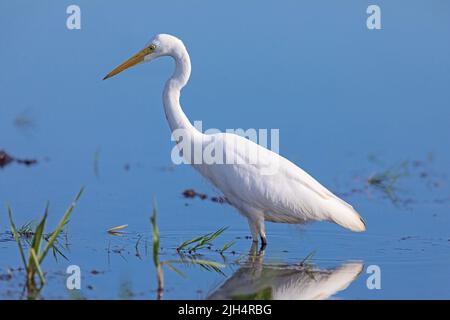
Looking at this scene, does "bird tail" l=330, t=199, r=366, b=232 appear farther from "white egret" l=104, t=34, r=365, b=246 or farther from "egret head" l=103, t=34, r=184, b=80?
"egret head" l=103, t=34, r=184, b=80

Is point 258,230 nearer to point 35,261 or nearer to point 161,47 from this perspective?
point 161,47

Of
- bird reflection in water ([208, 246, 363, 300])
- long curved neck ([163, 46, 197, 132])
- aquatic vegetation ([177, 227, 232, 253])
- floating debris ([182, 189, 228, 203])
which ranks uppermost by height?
long curved neck ([163, 46, 197, 132])

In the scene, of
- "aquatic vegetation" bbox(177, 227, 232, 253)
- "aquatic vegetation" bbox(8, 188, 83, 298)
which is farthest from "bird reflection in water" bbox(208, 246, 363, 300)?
"aquatic vegetation" bbox(8, 188, 83, 298)

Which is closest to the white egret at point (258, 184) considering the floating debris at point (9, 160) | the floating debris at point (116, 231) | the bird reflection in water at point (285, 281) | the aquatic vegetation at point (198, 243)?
the aquatic vegetation at point (198, 243)

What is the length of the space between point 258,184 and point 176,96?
1.15 metres

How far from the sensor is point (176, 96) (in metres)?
9.35

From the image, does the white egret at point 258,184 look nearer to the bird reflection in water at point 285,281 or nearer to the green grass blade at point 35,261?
the bird reflection in water at point 285,281

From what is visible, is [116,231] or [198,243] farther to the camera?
[116,231]

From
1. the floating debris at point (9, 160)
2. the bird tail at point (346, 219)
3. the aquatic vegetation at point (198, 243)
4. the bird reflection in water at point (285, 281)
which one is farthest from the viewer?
the floating debris at point (9, 160)

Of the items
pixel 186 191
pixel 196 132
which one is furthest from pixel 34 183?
pixel 196 132

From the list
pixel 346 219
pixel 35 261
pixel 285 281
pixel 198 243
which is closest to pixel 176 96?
pixel 198 243

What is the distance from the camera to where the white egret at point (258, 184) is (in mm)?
9133

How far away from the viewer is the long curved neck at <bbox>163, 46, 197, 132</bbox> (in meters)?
9.30

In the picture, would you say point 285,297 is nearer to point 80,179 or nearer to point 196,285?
point 196,285
